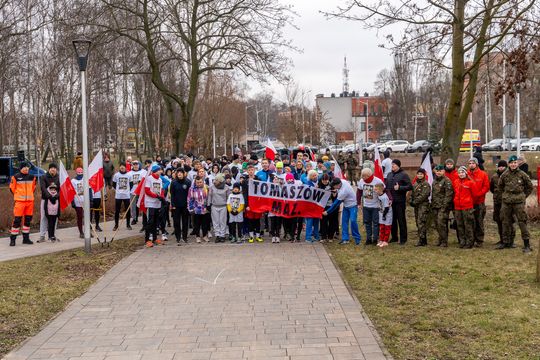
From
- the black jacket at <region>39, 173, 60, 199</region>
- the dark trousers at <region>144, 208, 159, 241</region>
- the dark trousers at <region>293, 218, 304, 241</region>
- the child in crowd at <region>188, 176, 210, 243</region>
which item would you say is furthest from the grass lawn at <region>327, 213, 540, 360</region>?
the black jacket at <region>39, 173, 60, 199</region>

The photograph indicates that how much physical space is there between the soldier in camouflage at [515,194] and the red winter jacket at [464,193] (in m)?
0.55

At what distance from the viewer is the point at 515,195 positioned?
38.6 ft

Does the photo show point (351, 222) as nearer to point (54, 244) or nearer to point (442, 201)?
point (442, 201)

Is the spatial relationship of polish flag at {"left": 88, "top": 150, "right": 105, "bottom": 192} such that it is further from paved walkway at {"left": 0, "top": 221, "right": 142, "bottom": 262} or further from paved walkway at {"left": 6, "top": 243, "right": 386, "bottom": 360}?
paved walkway at {"left": 6, "top": 243, "right": 386, "bottom": 360}

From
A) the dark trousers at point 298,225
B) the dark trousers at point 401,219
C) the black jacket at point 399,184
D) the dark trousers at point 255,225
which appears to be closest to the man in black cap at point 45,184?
the dark trousers at point 255,225

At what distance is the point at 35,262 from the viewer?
467 inches

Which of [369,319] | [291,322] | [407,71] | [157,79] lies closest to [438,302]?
[369,319]

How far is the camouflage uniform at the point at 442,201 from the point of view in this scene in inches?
489

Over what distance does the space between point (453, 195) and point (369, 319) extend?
5628 mm

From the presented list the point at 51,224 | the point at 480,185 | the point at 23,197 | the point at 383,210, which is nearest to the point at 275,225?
the point at 383,210

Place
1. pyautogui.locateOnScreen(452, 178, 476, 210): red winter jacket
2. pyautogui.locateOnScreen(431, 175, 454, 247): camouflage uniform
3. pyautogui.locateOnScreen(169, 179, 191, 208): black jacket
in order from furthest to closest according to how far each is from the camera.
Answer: pyautogui.locateOnScreen(169, 179, 191, 208): black jacket < pyautogui.locateOnScreen(431, 175, 454, 247): camouflage uniform < pyautogui.locateOnScreen(452, 178, 476, 210): red winter jacket

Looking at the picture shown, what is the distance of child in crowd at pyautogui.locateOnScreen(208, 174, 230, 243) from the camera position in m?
13.8

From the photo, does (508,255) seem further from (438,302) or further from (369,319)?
(369,319)

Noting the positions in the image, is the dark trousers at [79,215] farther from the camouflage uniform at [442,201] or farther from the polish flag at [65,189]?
the camouflage uniform at [442,201]
